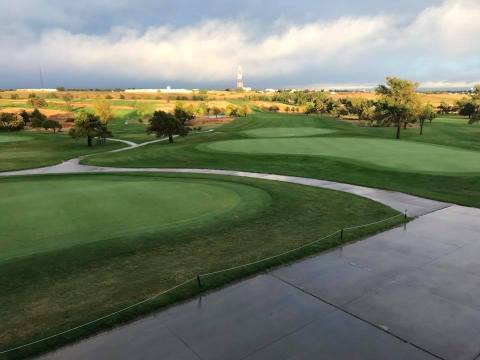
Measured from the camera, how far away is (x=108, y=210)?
45.5ft

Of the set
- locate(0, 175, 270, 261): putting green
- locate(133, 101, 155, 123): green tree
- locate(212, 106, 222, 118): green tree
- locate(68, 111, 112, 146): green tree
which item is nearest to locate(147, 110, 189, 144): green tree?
locate(68, 111, 112, 146): green tree

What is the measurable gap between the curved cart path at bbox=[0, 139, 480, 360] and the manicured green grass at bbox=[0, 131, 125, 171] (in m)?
33.2

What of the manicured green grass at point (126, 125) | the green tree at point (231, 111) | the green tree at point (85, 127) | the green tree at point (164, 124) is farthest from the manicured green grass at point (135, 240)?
the green tree at point (231, 111)

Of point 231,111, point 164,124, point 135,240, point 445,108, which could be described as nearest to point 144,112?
point 231,111

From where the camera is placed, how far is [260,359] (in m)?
5.70

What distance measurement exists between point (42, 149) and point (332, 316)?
53.1 m

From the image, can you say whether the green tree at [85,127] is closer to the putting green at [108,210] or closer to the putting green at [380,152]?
the putting green at [380,152]

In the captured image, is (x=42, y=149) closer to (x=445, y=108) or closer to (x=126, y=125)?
(x=126, y=125)

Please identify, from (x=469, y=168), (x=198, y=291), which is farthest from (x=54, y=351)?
(x=469, y=168)

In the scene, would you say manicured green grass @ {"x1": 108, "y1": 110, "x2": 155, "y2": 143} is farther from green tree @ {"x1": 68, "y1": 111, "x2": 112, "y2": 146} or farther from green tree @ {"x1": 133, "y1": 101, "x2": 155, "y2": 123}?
green tree @ {"x1": 68, "y1": 111, "x2": 112, "y2": 146}

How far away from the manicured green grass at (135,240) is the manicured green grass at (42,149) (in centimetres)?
2175

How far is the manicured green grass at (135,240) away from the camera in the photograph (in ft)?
24.3

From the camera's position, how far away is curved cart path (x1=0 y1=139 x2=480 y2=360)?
5.90 meters

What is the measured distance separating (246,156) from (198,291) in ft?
84.0
